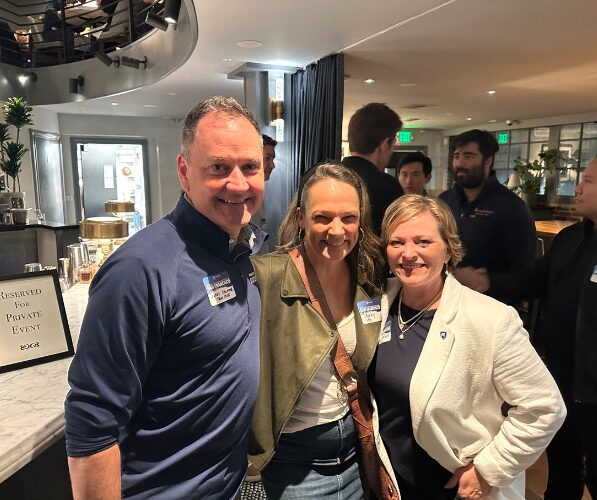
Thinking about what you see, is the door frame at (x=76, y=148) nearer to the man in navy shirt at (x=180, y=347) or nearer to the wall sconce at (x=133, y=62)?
the wall sconce at (x=133, y=62)

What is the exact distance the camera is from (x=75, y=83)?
689 centimetres

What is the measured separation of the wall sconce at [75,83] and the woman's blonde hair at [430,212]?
6.93 metres

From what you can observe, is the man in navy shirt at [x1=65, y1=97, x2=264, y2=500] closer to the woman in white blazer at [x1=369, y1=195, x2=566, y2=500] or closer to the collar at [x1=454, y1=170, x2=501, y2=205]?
the woman in white blazer at [x1=369, y1=195, x2=566, y2=500]

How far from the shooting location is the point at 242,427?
3.75 feet

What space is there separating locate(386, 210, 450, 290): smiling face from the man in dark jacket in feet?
2.44

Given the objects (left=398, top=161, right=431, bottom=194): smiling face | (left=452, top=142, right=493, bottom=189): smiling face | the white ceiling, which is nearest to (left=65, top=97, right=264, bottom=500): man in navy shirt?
(left=452, top=142, right=493, bottom=189): smiling face

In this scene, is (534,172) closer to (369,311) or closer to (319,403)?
(369,311)

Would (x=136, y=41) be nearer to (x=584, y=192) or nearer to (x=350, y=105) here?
(x=350, y=105)

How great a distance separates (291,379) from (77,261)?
1.60 metres

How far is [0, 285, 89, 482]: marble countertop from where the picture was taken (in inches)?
38.3

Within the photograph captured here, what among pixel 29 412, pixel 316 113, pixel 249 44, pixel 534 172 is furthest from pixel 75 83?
pixel 534 172

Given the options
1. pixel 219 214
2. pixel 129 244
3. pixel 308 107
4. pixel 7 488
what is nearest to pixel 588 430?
pixel 219 214

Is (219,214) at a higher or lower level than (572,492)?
higher

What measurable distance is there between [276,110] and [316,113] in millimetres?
596
